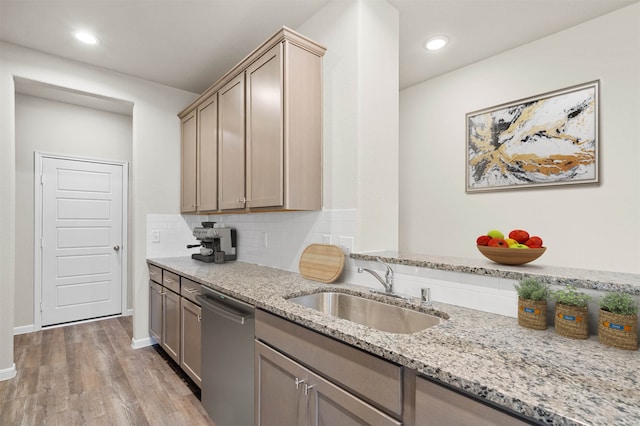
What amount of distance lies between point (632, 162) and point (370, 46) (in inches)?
74.2

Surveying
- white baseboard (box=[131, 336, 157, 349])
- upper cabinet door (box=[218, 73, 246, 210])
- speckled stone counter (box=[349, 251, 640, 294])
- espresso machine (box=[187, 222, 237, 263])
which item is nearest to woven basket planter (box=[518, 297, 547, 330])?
speckled stone counter (box=[349, 251, 640, 294])

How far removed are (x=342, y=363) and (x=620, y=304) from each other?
0.92m

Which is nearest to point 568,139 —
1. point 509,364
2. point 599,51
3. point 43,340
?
point 599,51

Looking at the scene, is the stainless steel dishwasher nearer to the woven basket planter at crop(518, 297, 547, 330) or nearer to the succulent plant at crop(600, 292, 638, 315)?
the woven basket planter at crop(518, 297, 547, 330)

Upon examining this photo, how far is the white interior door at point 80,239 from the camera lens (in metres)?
3.66

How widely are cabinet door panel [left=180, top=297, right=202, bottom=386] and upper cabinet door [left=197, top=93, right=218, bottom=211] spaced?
2.96 feet

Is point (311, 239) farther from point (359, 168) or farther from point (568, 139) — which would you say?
point (568, 139)

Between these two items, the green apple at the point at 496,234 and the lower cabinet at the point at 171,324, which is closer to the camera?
the green apple at the point at 496,234

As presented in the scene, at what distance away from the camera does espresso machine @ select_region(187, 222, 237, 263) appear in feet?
9.75

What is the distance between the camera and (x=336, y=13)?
2.08 meters

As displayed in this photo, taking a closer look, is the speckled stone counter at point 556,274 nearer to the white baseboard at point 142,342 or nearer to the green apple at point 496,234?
the green apple at point 496,234

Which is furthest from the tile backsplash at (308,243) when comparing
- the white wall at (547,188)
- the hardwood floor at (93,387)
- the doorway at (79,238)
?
the white wall at (547,188)

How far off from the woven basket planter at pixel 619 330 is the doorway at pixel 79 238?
4.67m

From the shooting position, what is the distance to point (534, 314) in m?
1.15
